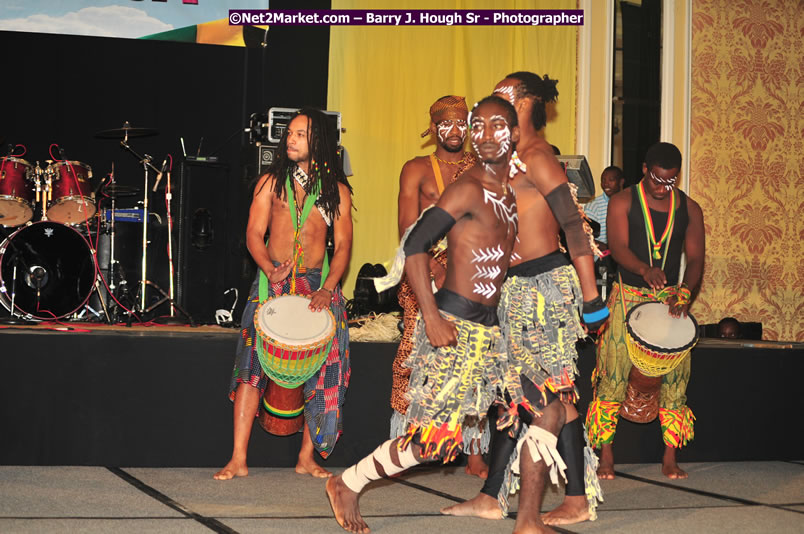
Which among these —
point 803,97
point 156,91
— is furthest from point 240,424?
point 803,97

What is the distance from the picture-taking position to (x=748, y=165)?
873cm

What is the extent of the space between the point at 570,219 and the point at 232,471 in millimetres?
2140

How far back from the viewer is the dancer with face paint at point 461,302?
3232mm

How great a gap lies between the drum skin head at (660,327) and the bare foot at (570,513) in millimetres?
1156

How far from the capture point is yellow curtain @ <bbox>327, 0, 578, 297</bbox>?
8.62 m

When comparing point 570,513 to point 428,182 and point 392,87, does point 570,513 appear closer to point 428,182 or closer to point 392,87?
point 428,182

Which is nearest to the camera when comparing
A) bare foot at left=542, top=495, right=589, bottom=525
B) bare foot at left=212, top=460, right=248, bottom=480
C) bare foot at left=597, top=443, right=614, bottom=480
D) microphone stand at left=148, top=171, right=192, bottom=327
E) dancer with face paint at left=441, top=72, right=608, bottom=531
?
dancer with face paint at left=441, top=72, right=608, bottom=531

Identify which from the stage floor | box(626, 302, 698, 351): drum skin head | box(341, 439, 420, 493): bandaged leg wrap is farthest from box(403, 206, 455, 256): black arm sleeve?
box(626, 302, 698, 351): drum skin head

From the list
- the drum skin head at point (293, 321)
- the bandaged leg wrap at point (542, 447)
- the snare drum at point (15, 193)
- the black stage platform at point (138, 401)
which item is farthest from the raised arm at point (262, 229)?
the snare drum at point (15, 193)

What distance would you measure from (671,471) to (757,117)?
5.03 metres

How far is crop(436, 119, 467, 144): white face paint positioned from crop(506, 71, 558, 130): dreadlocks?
1001 mm

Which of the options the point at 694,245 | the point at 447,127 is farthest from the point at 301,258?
the point at 694,245

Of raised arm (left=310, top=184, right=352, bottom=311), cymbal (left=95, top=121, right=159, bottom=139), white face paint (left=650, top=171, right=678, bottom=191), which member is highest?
cymbal (left=95, top=121, right=159, bottom=139)

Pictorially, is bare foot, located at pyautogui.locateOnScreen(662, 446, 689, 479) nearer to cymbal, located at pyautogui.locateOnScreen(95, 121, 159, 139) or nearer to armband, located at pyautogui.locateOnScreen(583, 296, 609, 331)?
armband, located at pyautogui.locateOnScreen(583, 296, 609, 331)
